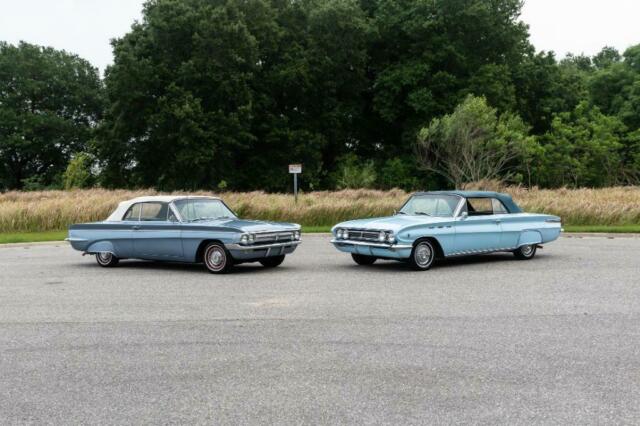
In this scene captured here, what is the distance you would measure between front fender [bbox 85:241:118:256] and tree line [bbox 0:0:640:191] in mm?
30809

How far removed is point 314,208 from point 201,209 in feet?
42.8

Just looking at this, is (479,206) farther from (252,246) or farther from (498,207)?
(252,246)

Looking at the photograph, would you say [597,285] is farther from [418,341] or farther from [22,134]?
[22,134]

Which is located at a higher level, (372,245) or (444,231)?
(444,231)

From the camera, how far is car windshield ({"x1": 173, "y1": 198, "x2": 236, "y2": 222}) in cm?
1409

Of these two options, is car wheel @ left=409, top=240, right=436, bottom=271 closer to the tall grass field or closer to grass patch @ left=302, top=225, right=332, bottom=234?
grass patch @ left=302, top=225, right=332, bottom=234

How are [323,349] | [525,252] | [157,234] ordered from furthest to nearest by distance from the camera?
[525,252]
[157,234]
[323,349]

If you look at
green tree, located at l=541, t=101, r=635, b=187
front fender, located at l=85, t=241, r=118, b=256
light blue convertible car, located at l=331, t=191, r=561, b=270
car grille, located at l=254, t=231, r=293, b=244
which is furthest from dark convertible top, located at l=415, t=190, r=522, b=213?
green tree, located at l=541, t=101, r=635, b=187

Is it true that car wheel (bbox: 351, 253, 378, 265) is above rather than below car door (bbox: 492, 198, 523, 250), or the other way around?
below

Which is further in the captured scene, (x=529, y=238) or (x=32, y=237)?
(x=32, y=237)

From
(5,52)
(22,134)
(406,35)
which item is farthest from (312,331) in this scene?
(5,52)

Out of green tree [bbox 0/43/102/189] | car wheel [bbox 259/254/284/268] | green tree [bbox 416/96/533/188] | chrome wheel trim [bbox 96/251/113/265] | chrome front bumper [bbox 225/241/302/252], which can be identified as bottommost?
car wheel [bbox 259/254/284/268]

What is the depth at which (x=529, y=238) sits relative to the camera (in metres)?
15.2

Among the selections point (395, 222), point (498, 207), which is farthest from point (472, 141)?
point (395, 222)
